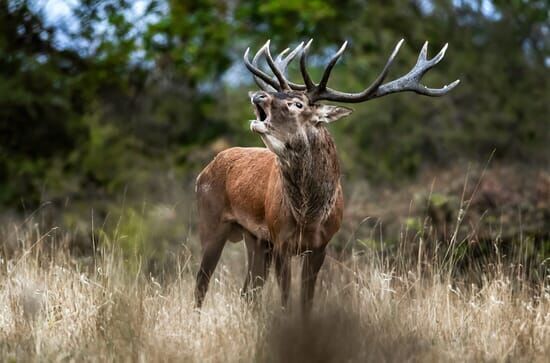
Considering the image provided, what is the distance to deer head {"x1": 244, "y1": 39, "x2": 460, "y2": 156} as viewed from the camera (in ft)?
23.5

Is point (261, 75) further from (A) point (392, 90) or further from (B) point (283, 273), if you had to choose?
(B) point (283, 273)

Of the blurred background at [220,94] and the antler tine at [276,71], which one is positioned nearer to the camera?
the antler tine at [276,71]

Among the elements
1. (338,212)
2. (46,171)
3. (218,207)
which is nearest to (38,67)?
(46,171)

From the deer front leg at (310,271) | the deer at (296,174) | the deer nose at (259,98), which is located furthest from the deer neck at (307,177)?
the deer nose at (259,98)

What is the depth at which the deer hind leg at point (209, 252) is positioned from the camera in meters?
8.21

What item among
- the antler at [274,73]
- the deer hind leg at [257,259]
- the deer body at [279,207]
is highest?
the antler at [274,73]

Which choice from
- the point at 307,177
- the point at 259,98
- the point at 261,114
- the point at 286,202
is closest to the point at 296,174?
the point at 307,177

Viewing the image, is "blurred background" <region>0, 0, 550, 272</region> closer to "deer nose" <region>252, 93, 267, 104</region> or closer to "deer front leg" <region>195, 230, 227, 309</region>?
"deer front leg" <region>195, 230, 227, 309</region>

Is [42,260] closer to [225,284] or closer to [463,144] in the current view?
Result: [225,284]

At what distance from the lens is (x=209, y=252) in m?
8.34

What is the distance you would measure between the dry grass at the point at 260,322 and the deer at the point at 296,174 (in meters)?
0.32

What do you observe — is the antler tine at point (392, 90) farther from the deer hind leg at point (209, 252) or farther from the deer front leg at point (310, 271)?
the deer hind leg at point (209, 252)

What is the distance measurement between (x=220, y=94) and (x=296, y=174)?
1477 cm

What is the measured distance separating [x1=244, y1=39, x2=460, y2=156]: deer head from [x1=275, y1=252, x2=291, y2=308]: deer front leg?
0.77 m
